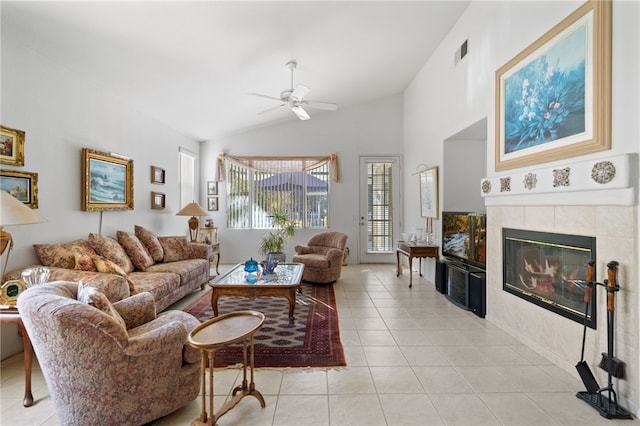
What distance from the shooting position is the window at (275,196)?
7.37m

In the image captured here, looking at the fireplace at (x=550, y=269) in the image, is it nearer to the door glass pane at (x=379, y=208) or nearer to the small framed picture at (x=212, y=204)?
the door glass pane at (x=379, y=208)

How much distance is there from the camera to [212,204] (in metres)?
7.38

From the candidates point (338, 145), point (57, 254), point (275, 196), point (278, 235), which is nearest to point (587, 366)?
point (57, 254)

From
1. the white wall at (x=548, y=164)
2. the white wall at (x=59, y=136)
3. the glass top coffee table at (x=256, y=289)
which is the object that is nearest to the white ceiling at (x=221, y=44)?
the white wall at (x=59, y=136)

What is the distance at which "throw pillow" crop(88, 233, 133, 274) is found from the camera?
3713mm

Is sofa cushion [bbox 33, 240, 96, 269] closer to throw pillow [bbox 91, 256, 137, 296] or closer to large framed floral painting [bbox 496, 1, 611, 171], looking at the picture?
throw pillow [bbox 91, 256, 137, 296]

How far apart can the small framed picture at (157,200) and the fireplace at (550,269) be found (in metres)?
5.10

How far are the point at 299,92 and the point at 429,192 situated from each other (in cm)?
277

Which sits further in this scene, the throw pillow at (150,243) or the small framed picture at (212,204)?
the small framed picture at (212,204)

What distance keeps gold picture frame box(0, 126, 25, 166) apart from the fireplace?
184 inches

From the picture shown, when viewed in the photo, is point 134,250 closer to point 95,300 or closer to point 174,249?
point 174,249

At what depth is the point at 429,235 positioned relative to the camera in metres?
5.50

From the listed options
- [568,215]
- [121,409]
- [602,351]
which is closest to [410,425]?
[602,351]

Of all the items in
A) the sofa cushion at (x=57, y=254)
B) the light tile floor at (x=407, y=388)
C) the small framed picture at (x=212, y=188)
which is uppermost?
the small framed picture at (x=212, y=188)
